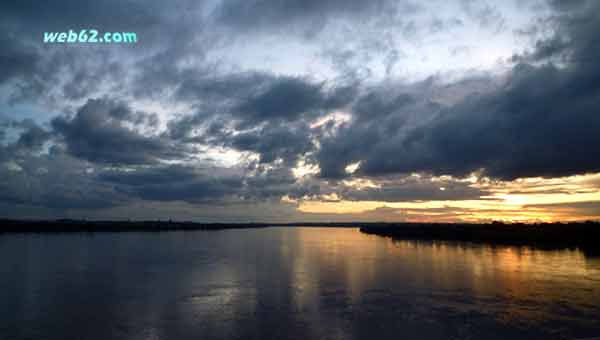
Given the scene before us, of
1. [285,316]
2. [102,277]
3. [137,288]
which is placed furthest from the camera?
[102,277]

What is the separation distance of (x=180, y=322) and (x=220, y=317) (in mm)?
2002

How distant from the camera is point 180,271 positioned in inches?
1459

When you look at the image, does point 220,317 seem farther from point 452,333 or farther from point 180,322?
point 452,333

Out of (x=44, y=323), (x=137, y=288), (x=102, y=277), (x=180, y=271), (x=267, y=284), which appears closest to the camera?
(x=44, y=323)

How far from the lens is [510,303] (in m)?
24.0

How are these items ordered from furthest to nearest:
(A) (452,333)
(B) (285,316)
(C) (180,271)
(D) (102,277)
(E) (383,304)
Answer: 1. (C) (180,271)
2. (D) (102,277)
3. (E) (383,304)
4. (B) (285,316)
5. (A) (452,333)

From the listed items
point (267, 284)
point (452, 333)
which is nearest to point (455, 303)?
point (452, 333)

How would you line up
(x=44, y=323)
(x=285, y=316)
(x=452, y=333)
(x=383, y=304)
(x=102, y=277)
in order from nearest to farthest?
(x=452, y=333)
(x=44, y=323)
(x=285, y=316)
(x=383, y=304)
(x=102, y=277)

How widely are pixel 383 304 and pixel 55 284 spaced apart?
24.5 meters

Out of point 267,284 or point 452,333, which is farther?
point 267,284

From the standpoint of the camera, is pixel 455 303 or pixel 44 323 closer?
pixel 44 323

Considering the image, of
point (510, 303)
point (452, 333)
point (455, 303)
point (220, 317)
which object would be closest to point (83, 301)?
point (220, 317)

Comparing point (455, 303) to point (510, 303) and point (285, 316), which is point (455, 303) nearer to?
point (510, 303)

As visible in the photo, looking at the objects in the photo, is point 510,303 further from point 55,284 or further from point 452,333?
point 55,284
